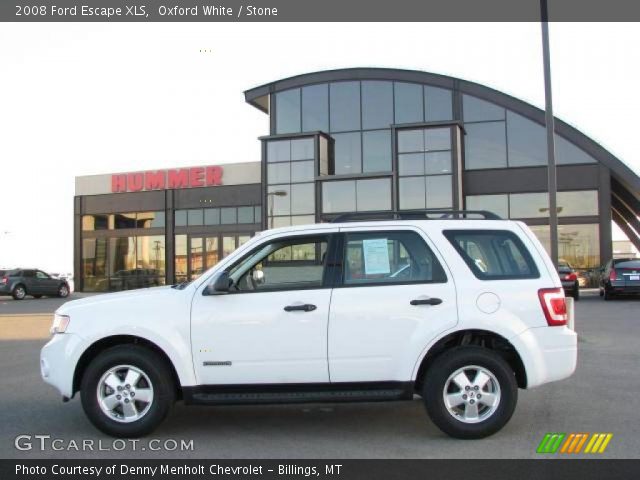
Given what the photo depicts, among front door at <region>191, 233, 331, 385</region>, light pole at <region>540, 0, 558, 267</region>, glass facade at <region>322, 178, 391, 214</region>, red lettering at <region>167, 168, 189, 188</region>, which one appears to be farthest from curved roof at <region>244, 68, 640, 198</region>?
front door at <region>191, 233, 331, 385</region>

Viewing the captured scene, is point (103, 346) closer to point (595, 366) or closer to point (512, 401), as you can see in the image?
point (512, 401)

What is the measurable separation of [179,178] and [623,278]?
21680 mm

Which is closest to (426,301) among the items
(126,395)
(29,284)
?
(126,395)

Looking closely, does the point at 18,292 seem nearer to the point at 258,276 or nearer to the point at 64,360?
the point at 64,360

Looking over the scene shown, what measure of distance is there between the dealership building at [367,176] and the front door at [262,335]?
24.2m

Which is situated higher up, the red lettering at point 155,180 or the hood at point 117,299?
the red lettering at point 155,180

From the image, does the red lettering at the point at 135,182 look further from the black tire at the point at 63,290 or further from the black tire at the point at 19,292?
the black tire at the point at 19,292

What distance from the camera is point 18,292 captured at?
100ft

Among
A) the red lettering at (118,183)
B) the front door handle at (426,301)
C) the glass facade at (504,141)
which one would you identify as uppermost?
the glass facade at (504,141)

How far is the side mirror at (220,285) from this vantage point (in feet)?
18.4

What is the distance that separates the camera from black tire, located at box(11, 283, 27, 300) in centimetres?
3045

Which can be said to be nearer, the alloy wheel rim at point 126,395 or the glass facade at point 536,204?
the alloy wheel rim at point 126,395

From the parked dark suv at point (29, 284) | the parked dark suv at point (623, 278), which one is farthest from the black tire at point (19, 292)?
the parked dark suv at point (623, 278)

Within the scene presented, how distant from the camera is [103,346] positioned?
233 inches
